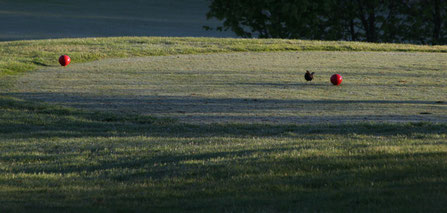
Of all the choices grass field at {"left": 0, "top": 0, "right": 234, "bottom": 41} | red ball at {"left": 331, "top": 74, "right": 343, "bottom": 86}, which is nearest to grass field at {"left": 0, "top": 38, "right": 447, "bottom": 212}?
red ball at {"left": 331, "top": 74, "right": 343, "bottom": 86}

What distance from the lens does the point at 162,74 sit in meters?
18.6

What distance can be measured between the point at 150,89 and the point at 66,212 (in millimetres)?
10182

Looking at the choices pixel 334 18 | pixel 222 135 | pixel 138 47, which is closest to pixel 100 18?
pixel 334 18

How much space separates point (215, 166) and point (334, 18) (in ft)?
156

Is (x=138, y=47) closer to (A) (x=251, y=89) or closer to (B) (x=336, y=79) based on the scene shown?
(A) (x=251, y=89)

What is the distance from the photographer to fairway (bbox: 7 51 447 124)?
12.6 m

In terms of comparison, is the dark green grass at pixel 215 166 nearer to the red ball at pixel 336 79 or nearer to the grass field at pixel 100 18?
the red ball at pixel 336 79

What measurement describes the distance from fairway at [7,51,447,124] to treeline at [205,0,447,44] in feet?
91.4

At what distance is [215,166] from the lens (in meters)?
7.80

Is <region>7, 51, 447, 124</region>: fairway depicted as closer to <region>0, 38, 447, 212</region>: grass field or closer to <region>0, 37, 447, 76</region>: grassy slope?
<region>0, 38, 447, 212</region>: grass field

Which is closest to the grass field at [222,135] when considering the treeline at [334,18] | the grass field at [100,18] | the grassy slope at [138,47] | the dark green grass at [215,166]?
the dark green grass at [215,166]

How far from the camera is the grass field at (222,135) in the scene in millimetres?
6199

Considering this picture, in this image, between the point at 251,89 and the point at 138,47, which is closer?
the point at 251,89

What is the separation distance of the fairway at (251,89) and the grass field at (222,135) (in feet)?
0.13
